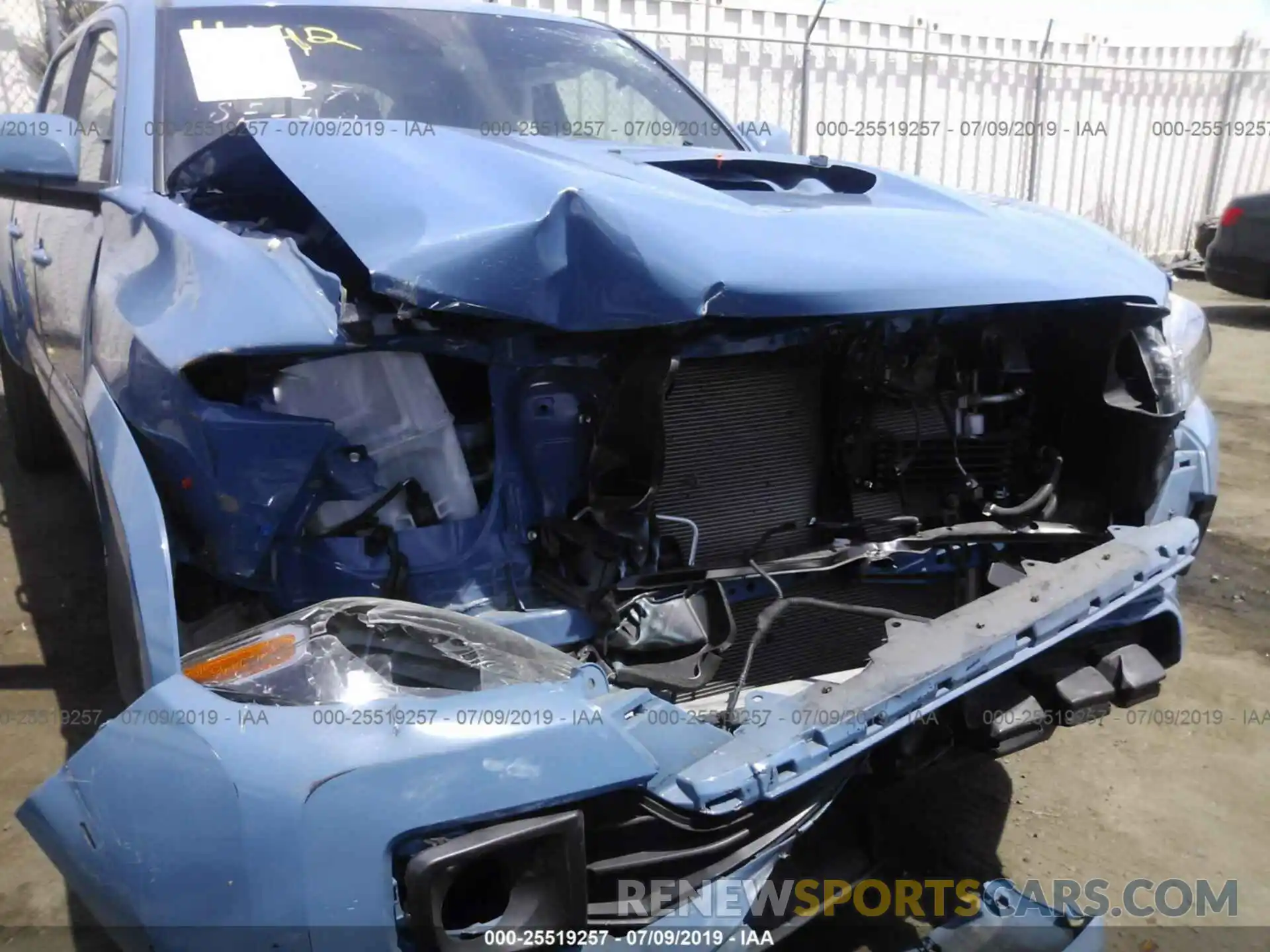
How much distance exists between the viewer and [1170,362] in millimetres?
2250

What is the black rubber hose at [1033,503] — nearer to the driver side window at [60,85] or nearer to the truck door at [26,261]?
the truck door at [26,261]

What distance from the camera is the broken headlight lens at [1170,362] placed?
2.23 meters

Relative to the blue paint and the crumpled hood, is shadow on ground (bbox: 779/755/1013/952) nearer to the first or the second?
the crumpled hood

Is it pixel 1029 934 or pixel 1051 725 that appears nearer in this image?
pixel 1029 934

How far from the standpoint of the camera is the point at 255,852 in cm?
123

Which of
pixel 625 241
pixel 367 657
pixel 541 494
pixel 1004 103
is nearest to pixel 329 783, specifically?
pixel 367 657

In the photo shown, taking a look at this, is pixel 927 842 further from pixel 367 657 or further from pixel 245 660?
pixel 245 660

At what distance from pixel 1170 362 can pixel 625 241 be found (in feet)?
4.53

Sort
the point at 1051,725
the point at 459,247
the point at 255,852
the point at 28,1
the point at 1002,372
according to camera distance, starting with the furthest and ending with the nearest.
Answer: the point at 28,1, the point at 1002,372, the point at 1051,725, the point at 459,247, the point at 255,852

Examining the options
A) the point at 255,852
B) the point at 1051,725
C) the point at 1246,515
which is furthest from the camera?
the point at 1246,515

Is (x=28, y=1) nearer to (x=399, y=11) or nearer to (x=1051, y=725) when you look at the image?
(x=399, y=11)

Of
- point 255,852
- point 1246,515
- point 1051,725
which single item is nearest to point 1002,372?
point 1051,725

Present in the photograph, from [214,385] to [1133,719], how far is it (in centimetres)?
263

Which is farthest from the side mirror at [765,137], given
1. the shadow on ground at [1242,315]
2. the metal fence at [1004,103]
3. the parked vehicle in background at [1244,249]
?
the shadow on ground at [1242,315]
